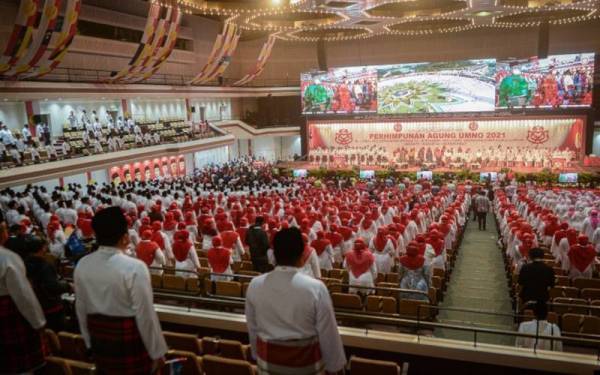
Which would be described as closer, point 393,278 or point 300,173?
point 393,278

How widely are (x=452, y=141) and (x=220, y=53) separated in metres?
17.7

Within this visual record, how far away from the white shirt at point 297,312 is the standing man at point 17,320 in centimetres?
189

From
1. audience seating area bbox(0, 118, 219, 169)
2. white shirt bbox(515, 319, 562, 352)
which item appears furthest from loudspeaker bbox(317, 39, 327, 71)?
white shirt bbox(515, 319, 562, 352)

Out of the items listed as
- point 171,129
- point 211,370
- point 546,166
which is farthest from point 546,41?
point 211,370

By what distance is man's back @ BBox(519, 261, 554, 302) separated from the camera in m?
6.18

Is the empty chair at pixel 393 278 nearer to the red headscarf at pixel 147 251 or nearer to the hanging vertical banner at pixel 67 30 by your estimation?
the red headscarf at pixel 147 251

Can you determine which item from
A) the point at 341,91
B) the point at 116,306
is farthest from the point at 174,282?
the point at 341,91

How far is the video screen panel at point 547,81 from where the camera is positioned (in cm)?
3003

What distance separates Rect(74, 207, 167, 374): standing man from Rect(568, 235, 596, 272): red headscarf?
27.1ft

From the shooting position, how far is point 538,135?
3297cm

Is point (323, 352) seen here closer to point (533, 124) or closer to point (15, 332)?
point (15, 332)

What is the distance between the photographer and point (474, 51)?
1556 inches

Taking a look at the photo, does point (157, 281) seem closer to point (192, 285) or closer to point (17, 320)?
point (192, 285)

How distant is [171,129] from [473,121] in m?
21.0
